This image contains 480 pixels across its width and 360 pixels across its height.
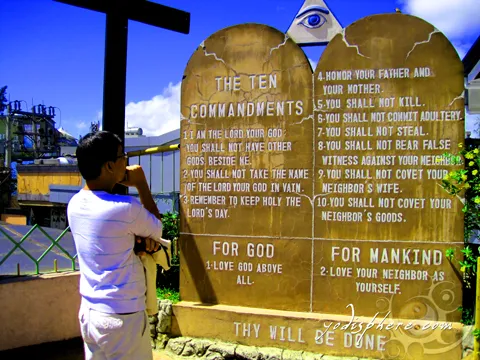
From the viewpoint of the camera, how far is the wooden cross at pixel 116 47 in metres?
4.23

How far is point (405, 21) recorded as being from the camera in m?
3.92

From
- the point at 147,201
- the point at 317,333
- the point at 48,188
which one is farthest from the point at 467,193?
the point at 48,188

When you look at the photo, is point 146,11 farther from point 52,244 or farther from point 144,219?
point 144,219

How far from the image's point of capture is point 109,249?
230 cm

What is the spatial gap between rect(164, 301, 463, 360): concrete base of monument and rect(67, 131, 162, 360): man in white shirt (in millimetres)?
1843

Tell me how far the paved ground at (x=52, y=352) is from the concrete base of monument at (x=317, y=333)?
467 mm

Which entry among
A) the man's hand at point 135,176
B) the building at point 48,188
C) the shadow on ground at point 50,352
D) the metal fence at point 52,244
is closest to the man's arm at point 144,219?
the man's hand at point 135,176

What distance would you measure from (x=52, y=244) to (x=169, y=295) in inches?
59.2

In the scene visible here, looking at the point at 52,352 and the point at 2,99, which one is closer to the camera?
the point at 52,352

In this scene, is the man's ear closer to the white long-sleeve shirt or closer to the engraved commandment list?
the white long-sleeve shirt

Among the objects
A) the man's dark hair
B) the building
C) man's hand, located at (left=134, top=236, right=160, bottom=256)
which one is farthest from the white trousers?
the building

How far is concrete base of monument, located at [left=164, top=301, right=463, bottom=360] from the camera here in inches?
148

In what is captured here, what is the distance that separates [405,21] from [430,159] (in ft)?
3.89

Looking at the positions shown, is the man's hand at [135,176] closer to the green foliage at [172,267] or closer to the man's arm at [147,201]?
the man's arm at [147,201]
